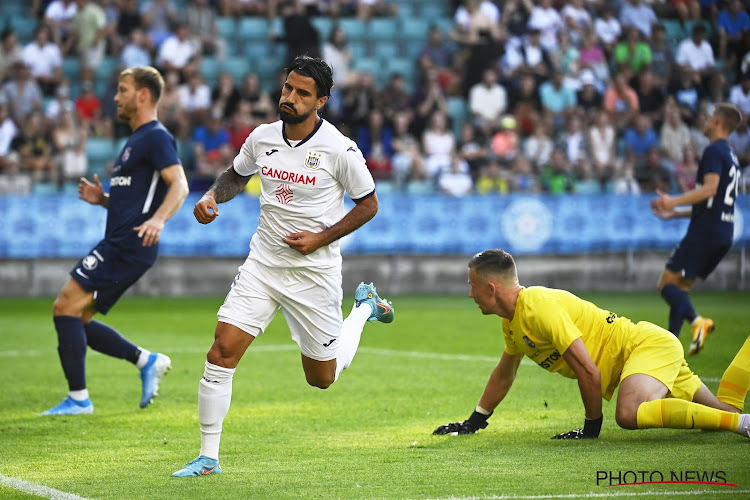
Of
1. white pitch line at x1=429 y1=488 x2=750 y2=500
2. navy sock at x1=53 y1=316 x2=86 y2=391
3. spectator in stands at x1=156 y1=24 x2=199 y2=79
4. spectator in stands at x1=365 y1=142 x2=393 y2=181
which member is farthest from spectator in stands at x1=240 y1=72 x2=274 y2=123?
white pitch line at x1=429 y1=488 x2=750 y2=500

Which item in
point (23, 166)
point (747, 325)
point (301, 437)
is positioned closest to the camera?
point (301, 437)

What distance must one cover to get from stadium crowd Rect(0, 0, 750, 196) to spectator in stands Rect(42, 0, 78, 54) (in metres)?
0.04

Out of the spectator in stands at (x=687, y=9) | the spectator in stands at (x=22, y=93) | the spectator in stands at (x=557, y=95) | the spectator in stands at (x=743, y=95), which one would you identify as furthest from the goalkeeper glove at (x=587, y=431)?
the spectator in stands at (x=687, y=9)

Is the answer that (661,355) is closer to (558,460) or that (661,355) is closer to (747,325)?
(558,460)

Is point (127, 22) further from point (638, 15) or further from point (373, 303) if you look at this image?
point (373, 303)

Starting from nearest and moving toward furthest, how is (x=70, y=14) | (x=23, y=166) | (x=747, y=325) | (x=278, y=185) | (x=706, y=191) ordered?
(x=278, y=185) → (x=706, y=191) → (x=747, y=325) → (x=23, y=166) → (x=70, y=14)

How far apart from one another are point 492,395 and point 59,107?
50.0 ft

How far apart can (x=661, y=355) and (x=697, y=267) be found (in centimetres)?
455

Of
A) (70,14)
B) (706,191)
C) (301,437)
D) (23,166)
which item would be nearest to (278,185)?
(301,437)

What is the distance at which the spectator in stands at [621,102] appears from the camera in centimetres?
2289

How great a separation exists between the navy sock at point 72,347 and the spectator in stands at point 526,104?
49.6ft

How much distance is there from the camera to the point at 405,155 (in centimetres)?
2130

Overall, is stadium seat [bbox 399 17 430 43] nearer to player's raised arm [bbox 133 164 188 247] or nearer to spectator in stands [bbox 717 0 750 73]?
spectator in stands [bbox 717 0 750 73]

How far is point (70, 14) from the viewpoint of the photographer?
74.3 feet
